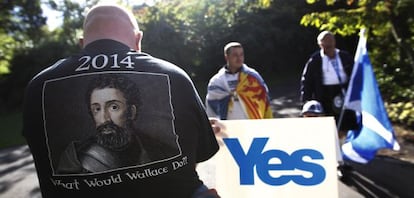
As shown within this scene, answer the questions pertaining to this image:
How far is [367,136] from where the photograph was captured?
5309 mm

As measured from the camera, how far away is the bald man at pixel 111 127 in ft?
5.53

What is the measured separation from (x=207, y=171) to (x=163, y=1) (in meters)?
15.6

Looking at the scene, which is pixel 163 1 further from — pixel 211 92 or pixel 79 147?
pixel 79 147

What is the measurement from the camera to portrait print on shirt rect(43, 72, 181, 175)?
66.2 inches

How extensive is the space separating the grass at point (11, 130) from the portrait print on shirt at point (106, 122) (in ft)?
33.1

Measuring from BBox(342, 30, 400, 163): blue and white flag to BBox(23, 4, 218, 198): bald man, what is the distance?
152 inches

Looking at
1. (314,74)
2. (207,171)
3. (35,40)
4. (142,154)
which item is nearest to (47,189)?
(142,154)

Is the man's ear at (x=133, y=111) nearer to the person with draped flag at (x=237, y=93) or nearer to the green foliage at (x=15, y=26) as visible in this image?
the person with draped flag at (x=237, y=93)

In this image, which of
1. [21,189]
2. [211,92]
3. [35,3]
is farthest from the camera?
[35,3]

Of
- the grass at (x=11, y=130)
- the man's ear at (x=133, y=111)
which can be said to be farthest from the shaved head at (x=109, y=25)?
the grass at (x=11, y=130)

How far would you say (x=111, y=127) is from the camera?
5.51ft

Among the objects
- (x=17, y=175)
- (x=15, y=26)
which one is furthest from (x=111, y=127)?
(x=15, y=26)

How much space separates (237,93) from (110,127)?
3.43 m

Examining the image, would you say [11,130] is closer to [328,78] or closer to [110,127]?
[328,78]
